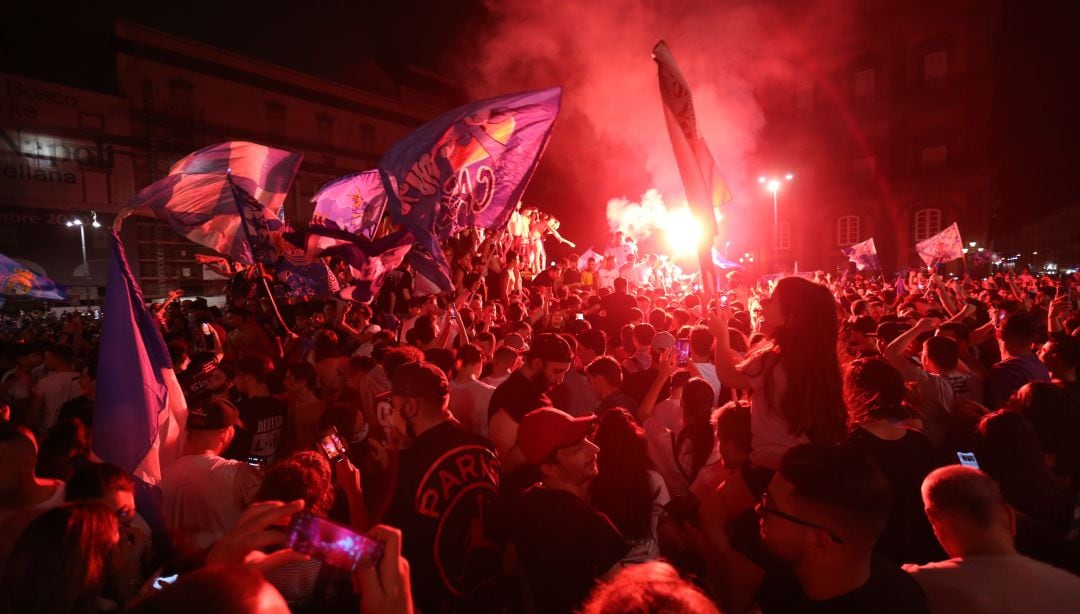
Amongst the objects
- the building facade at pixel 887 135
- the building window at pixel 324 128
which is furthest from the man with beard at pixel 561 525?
the building window at pixel 324 128

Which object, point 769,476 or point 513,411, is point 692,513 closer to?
point 769,476

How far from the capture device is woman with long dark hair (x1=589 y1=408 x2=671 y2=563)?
9.14 ft

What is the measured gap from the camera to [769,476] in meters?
2.78

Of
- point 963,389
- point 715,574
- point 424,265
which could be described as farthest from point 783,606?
point 424,265

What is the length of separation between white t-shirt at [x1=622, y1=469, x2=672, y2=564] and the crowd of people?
0.01m

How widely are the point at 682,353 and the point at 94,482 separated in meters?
3.98

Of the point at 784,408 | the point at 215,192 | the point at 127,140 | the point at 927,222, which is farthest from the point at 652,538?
the point at 927,222

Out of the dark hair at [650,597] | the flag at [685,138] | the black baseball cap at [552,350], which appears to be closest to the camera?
the dark hair at [650,597]

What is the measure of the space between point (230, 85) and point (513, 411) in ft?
120

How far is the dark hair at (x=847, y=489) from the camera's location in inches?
70.1

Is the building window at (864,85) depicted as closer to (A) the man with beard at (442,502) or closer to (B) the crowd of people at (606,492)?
(B) the crowd of people at (606,492)

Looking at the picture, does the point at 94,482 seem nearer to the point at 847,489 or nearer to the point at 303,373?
the point at 303,373

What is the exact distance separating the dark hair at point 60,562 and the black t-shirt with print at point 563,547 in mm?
1498

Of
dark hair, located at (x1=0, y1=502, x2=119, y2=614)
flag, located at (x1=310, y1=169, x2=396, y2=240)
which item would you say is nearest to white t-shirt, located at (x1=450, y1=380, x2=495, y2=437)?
dark hair, located at (x1=0, y1=502, x2=119, y2=614)
